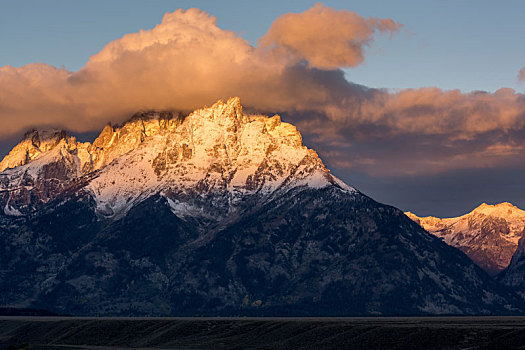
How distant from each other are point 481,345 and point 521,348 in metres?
16.2

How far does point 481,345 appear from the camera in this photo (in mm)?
198375

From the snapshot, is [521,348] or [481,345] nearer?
[521,348]

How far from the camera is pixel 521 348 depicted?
183000 millimetres
